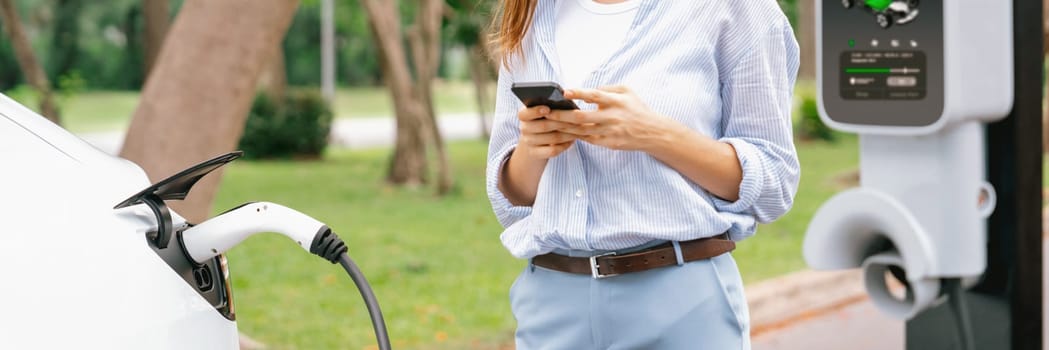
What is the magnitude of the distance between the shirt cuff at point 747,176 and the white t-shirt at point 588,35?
247 millimetres

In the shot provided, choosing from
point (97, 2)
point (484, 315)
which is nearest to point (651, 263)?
point (484, 315)

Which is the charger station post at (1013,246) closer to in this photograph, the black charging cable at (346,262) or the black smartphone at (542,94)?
the black smartphone at (542,94)

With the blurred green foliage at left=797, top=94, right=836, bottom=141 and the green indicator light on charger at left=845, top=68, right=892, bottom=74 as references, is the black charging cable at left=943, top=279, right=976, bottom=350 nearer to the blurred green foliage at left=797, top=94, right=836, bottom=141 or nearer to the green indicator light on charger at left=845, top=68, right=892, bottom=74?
the green indicator light on charger at left=845, top=68, right=892, bottom=74

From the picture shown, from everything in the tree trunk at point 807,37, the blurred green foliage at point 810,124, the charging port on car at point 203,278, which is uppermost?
the charging port on car at point 203,278

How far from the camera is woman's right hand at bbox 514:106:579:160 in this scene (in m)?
1.89

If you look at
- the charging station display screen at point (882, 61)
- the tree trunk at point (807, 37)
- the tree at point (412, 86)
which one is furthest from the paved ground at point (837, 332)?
the tree trunk at point (807, 37)

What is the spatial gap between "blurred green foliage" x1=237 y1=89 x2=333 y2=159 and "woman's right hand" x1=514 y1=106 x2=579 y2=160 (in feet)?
56.1

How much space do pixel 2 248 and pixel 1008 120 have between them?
304cm

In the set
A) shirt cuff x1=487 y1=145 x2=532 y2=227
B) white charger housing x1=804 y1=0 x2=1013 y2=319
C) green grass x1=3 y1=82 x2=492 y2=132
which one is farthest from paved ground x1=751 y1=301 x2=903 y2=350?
green grass x1=3 y1=82 x2=492 y2=132

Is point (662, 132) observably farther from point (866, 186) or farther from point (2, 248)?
point (866, 186)

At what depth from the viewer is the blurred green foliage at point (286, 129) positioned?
61.5ft

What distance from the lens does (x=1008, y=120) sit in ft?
12.4

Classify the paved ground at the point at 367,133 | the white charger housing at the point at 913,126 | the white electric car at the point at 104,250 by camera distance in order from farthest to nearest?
1. the paved ground at the point at 367,133
2. the white charger housing at the point at 913,126
3. the white electric car at the point at 104,250

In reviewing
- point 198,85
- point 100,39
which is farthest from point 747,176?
point 100,39
